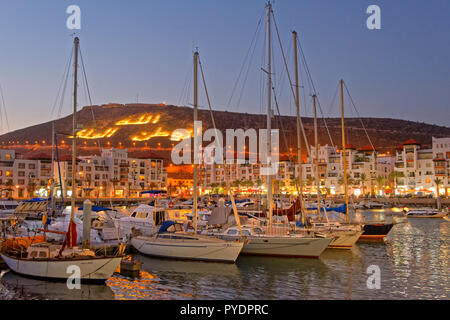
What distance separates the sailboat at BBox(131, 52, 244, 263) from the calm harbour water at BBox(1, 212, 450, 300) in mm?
525

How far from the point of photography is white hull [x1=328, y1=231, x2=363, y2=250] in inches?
1302

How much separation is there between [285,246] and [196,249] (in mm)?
6361

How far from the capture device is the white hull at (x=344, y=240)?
3306cm

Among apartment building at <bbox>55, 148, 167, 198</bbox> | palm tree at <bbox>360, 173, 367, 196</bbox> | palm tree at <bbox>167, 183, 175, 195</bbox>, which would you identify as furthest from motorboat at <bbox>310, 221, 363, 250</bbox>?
palm tree at <bbox>167, 183, 175, 195</bbox>

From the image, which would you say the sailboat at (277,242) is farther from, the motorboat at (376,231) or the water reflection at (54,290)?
the motorboat at (376,231)

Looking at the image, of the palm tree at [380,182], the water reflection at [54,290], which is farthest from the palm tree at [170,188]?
the water reflection at [54,290]

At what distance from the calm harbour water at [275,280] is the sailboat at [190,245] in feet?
1.72

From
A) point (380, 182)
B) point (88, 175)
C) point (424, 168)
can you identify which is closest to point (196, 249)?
point (88, 175)

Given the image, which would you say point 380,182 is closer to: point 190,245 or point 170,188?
point 170,188

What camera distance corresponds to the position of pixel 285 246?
1131 inches

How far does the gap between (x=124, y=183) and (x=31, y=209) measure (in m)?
96.9
